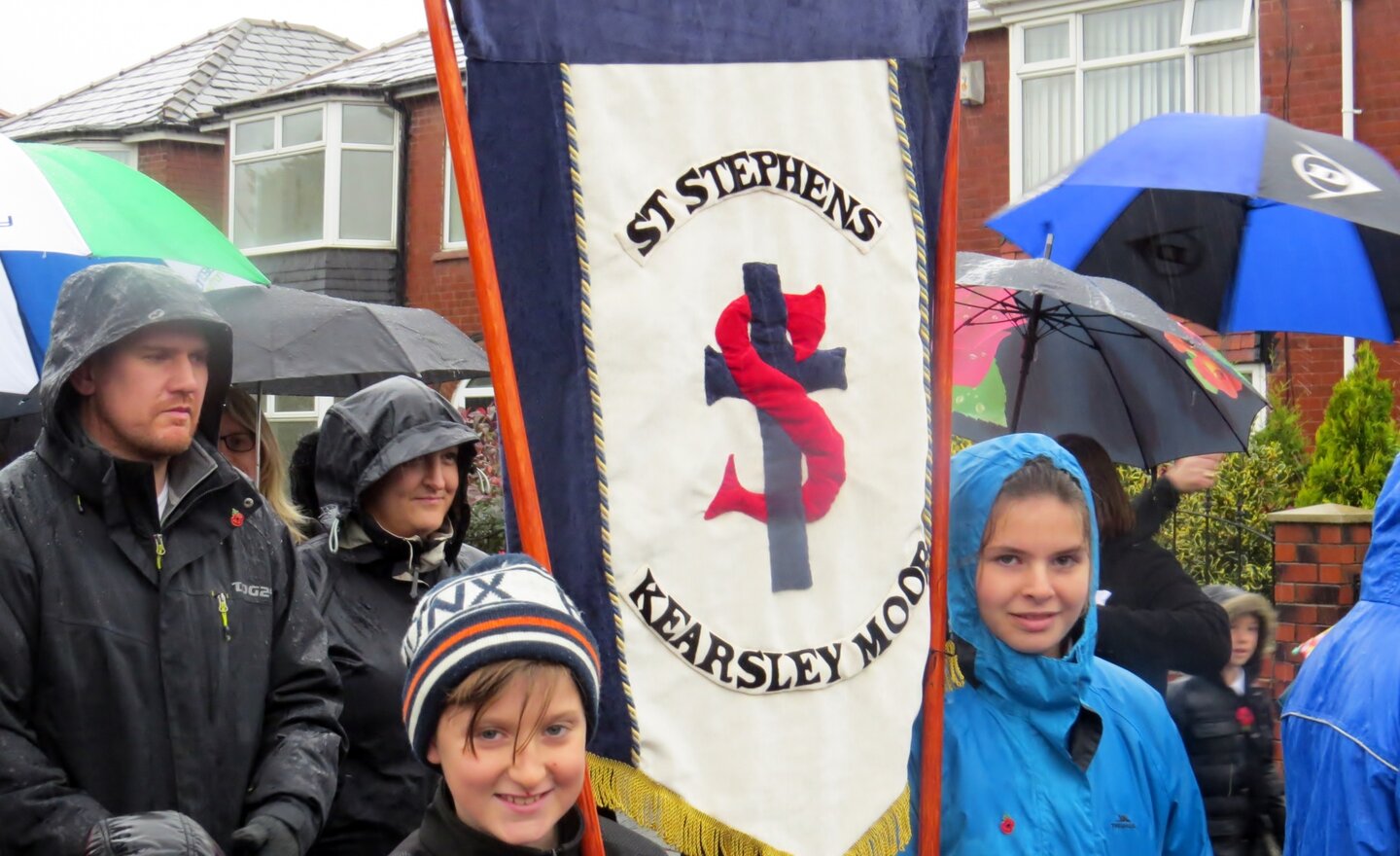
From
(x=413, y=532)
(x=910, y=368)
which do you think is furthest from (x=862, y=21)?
(x=413, y=532)

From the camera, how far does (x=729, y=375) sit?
2.72 m

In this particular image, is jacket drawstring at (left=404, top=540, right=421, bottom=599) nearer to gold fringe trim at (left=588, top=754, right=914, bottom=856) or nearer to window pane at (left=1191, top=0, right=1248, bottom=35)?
gold fringe trim at (left=588, top=754, right=914, bottom=856)

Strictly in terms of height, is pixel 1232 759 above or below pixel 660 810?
below

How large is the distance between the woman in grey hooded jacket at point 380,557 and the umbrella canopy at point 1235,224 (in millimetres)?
2085

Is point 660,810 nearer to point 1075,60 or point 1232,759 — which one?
point 1232,759

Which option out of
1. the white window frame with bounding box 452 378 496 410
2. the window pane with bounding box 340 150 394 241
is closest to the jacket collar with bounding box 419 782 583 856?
Answer: the white window frame with bounding box 452 378 496 410

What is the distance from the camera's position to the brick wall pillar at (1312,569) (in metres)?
7.31

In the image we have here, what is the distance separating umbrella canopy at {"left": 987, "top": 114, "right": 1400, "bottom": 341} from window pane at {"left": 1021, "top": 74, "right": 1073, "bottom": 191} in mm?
10606

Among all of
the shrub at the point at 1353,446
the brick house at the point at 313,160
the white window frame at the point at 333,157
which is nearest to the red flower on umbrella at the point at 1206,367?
the shrub at the point at 1353,446

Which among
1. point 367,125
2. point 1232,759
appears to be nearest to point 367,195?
point 367,125

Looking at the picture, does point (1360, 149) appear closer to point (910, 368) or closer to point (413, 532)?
point (910, 368)

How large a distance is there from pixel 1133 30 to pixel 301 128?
12.4m

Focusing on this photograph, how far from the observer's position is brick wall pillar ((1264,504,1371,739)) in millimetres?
7312

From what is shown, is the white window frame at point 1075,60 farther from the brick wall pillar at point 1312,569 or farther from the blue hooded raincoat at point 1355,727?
the blue hooded raincoat at point 1355,727
